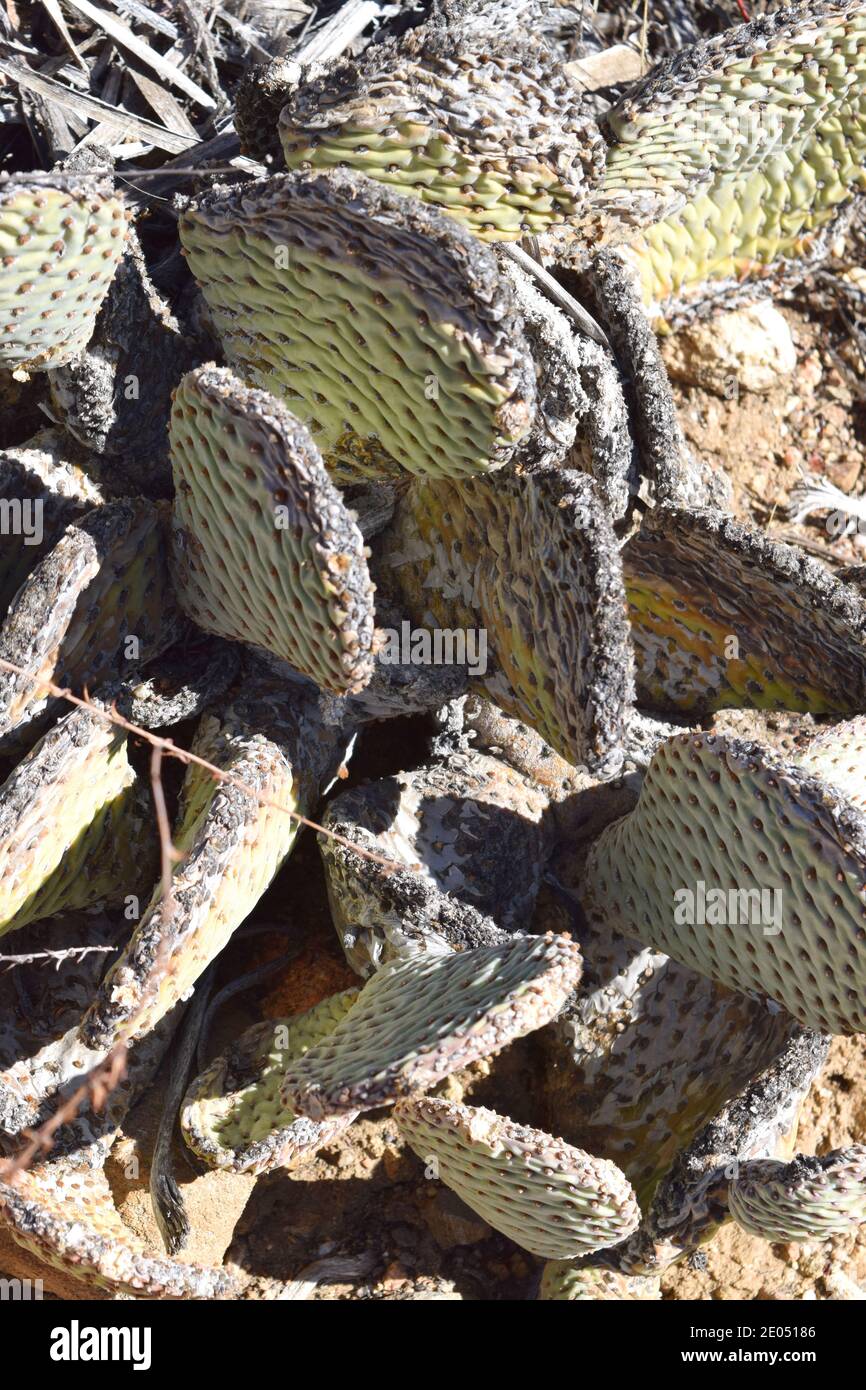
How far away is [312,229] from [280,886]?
4.54ft

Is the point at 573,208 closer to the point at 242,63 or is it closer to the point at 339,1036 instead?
the point at 242,63

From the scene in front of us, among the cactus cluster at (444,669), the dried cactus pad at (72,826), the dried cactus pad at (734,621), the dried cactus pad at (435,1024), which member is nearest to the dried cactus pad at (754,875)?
the cactus cluster at (444,669)

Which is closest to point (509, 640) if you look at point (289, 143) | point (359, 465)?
point (359, 465)

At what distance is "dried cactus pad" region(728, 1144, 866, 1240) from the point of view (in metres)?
1.93

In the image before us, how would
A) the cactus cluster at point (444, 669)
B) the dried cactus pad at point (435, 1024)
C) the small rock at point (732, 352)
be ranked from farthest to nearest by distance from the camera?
the small rock at point (732, 352) → the cactus cluster at point (444, 669) → the dried cactus pad at point (435, 1024)

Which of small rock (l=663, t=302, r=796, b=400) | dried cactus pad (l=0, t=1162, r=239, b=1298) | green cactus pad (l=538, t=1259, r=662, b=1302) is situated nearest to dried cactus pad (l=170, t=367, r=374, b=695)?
dried cactus pad (l=0, t=1162, r=239, b=1298)

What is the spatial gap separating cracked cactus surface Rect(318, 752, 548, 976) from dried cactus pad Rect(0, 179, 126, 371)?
93cm

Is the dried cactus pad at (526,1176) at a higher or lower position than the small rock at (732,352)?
lower

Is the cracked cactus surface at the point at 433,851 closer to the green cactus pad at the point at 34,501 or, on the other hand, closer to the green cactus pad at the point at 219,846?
the green cactus pad at the point at 219,846

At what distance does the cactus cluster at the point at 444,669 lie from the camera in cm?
184

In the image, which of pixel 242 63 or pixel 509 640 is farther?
pixel 242 63

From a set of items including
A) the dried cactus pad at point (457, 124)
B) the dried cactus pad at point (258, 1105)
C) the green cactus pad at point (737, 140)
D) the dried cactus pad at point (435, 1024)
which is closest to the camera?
the dried cactus pad at point (435, 1024)

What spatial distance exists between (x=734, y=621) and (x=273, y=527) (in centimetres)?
112

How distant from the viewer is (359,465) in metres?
2.12
